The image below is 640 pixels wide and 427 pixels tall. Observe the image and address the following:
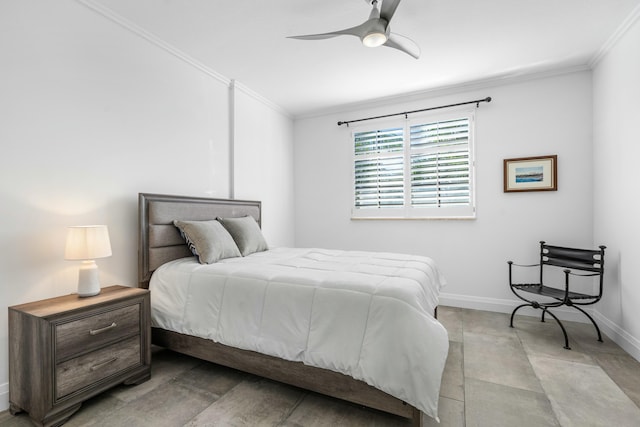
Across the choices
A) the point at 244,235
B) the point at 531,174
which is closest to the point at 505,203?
the point at 531,174

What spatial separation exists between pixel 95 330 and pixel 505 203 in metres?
4.03

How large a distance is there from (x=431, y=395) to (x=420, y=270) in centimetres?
90

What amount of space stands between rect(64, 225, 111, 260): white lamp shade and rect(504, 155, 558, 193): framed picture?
13.0ft

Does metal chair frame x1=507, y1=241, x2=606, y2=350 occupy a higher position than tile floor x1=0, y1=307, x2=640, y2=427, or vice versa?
metal chair frame x1=507, y1=241, x2=606, y2=350

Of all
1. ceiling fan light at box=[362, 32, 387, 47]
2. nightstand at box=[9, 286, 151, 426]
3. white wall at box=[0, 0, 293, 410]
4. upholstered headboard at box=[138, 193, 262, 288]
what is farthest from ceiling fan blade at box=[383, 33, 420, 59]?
nightstand at box=[9, 286, 151, 426]

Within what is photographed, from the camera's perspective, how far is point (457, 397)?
1.89 metres

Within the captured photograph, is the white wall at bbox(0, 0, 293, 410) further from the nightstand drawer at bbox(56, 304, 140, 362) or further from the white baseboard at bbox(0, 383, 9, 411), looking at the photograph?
the nightstand drawer at bbox(56, 304, 140, 362)

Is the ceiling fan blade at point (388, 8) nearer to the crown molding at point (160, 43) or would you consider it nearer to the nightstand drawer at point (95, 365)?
the crown molding at point (160, 43)

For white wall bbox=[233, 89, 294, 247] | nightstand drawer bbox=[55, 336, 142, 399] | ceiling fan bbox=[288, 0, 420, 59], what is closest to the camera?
nightstand drawer bbox=[55, 336, 142, 399]

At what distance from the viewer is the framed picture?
335 centimetres

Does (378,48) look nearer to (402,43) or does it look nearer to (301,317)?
(402,43)

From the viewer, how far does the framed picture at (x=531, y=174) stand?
3.35 m

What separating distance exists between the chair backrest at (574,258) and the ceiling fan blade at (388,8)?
268 centimetres

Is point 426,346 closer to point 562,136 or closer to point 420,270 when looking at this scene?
point 420,270
